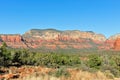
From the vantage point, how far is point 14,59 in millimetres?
57375

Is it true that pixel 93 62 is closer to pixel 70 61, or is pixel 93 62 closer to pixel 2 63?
pixel 2 63

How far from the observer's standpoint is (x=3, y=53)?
46594 mm

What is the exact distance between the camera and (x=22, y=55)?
198 feet

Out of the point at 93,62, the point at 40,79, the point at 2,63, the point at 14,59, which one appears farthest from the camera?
the point at 14,59

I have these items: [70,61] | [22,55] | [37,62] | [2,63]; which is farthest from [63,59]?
[2,63]

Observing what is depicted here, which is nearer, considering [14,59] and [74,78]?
[74,78]

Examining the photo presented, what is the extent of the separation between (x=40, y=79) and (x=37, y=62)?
51571mm

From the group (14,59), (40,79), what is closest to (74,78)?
(40,79)

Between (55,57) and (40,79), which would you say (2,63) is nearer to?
(55,57)

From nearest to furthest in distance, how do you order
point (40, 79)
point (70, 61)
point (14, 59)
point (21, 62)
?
point (40, 79), point (14, 59), point (21, 62), point (70, 61)

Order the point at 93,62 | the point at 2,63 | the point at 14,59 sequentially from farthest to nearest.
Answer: the point at 14,59 → the point at 2,63 → the point at 93,62

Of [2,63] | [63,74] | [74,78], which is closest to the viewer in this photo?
[74,78]

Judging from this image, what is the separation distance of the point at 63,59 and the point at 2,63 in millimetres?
21568

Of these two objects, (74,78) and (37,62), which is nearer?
(74,78)
